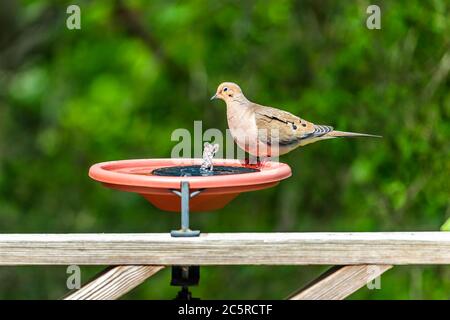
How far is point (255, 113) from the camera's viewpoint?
127 inches

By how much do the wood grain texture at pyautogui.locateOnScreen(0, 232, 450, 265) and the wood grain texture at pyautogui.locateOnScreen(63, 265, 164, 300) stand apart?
0.7 inches

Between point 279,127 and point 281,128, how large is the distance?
0.02 meters

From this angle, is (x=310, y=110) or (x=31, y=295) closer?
(x=310, y=110)

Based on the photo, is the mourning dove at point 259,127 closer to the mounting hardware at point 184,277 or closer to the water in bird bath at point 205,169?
the water in bird bath at point 205,169

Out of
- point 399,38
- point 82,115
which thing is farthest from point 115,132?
point 399,38

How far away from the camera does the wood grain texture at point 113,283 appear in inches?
93.0

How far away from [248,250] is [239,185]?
0.66ft

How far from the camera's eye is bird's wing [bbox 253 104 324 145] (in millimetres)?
3164

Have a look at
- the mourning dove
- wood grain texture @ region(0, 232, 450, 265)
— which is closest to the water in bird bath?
the mourning dove

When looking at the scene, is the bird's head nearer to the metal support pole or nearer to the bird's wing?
the bird's wing

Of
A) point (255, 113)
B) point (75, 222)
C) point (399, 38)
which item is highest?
point (399, 38)

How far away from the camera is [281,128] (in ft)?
10.6

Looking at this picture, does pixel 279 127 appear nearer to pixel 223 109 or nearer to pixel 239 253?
pixel 239 253

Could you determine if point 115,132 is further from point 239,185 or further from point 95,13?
point 239,185
